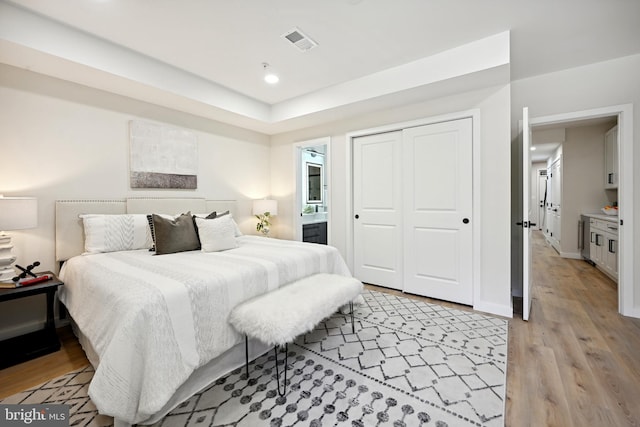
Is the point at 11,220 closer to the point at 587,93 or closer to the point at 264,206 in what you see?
the point at 264,206

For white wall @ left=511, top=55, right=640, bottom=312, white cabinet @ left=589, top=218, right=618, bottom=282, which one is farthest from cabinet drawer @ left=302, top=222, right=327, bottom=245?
white cabinet @ left=589, top=218, right=618, bottom=282

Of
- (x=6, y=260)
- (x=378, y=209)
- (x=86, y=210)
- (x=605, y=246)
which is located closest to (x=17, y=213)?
(x=6, y=260)

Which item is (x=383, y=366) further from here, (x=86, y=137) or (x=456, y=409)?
(x=86, y=137)

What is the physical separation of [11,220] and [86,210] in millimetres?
734

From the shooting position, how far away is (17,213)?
2033 mm

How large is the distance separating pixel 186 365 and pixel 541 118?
404 cm

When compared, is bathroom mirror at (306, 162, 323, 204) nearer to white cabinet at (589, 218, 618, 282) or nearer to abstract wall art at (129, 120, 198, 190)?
abstract wall art at (129, 120, 198, 190)

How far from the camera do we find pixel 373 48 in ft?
8.55

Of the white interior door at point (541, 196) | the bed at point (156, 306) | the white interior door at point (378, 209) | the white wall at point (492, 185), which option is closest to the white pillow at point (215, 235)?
the bed at point (156, 306)

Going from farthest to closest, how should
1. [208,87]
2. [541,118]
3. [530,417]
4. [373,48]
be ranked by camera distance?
[208,87] → [541,118] → [373,48] → [530,417]

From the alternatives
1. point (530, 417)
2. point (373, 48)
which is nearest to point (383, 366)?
point (530, 417)

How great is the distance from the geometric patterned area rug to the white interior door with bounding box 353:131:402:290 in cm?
124

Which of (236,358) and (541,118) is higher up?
(541,118)

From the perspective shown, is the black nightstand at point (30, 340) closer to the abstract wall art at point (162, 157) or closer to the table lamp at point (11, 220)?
the table lamp at point (11, 220)
